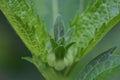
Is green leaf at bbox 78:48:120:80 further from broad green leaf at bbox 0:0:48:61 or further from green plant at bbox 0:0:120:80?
broad green leaf at bbox 0:0:48:61

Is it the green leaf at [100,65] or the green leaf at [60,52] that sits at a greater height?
the green leaf at [60,52]

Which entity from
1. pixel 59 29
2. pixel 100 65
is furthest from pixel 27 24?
pixel 100 65

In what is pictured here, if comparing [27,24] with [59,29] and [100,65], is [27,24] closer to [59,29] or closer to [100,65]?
[59,29]

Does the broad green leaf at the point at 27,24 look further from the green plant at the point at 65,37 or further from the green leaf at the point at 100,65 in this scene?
the green leaf at the point at 100,65

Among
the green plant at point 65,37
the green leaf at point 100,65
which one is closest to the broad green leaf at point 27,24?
the green plant at point 65,37

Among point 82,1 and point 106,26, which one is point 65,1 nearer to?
point 82,1

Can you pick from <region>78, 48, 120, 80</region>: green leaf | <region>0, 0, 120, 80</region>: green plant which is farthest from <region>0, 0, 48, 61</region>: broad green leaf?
<region>78, 48, 120, 80</region>: green leaf
